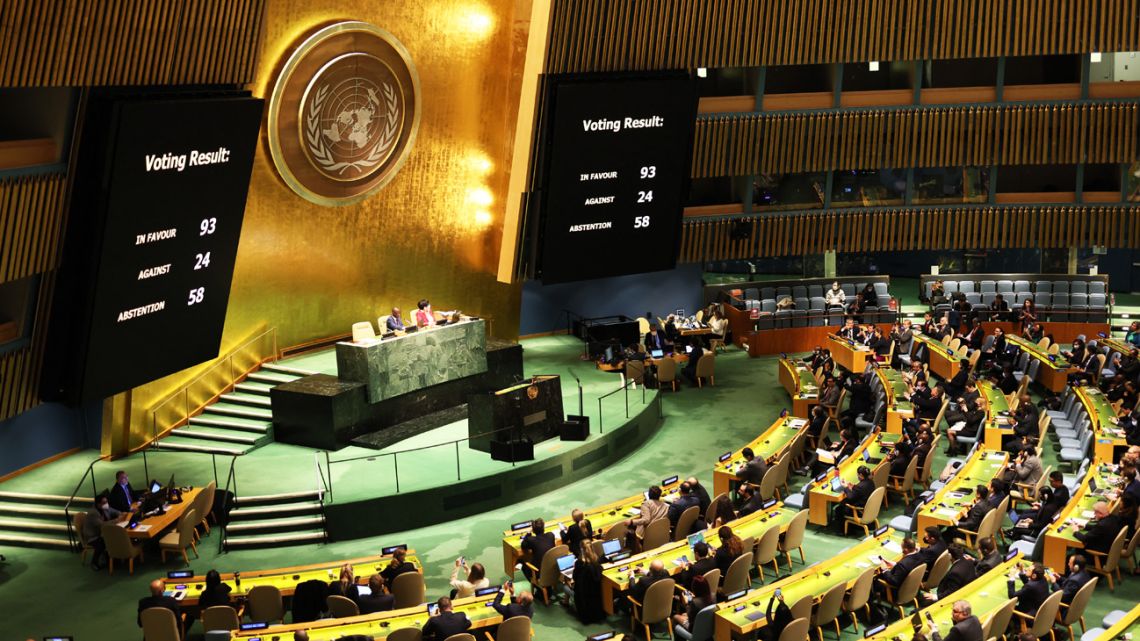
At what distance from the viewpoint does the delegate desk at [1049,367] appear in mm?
22891

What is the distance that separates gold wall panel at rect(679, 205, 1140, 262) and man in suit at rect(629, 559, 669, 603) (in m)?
14.8

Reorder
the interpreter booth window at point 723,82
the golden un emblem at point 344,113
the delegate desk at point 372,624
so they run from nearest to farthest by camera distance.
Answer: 1. the delegate desk at point 372,624
2. the golden un emblem at point 344,113
3. the interpreter booth window at point 723,82

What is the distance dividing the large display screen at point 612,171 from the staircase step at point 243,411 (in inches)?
208

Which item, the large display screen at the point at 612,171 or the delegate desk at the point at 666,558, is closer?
the delegate desk at the point at 666,558

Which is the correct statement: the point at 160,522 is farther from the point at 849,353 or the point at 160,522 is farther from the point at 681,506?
the point at 849,353

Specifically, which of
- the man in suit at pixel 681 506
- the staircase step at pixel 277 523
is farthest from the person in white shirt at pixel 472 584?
the staircase step at pixel 277 523

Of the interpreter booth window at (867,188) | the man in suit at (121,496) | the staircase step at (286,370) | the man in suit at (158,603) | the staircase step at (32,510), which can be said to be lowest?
the man in suit at (158,603)

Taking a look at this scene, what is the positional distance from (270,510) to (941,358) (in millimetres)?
13090

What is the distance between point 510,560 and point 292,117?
30.0 ft

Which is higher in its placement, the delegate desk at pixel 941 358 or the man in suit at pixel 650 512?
the delegate desk at pixel 941 358

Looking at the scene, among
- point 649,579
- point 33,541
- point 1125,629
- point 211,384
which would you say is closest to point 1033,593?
point 1125,629

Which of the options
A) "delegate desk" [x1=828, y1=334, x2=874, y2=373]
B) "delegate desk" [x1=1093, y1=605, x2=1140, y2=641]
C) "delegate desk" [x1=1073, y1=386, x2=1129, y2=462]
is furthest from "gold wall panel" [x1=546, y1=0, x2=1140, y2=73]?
"delegate desk" [x1=1093, y1=605, x2=1140, y2=641]

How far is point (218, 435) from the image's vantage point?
66.3 ft

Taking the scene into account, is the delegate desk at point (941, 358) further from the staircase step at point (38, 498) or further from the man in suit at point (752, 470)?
the staircase step at point (38, 498)
